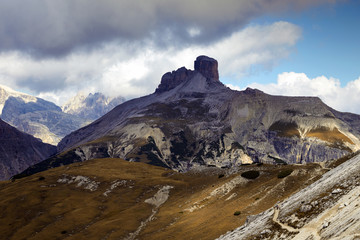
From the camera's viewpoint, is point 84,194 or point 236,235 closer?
point 236,235

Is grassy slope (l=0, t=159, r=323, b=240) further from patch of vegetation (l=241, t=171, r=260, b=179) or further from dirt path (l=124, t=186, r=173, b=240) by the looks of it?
dirt path (l=124, t=186, r=173, b=240)

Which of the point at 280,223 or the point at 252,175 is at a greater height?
the point at 252,175

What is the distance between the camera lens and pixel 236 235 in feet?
135

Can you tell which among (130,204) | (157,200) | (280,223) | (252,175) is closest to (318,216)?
(280,223)

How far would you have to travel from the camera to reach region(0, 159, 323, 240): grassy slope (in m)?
58.2

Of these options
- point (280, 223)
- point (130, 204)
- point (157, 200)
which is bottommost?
point (280, 223)

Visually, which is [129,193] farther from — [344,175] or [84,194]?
[344,175]

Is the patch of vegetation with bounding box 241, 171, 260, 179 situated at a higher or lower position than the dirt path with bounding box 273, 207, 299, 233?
higher

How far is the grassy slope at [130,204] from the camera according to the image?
58.2 metres

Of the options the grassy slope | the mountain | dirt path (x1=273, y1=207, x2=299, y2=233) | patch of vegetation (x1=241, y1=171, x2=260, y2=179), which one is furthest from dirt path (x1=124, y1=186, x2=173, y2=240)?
dirt path (x1=273, y1=207, x2=299, y2=233)

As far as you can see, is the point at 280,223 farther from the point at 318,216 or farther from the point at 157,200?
the point at 157,200

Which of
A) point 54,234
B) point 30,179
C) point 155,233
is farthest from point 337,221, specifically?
point 30,179

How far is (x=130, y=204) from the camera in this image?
98562 millimetres

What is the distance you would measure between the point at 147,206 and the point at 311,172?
1942 inches
